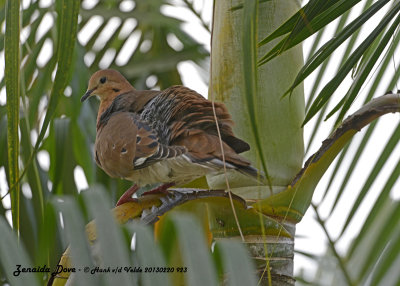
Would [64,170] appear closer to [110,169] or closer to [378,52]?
[110,169]

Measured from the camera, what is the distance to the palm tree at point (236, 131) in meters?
0.43

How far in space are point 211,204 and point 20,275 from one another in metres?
0.34

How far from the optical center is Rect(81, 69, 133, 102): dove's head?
2.97 feet

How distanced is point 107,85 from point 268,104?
0.23 metres

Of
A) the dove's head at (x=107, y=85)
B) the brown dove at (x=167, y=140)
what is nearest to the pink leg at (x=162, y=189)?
the brown dove at (x=167, y=140)

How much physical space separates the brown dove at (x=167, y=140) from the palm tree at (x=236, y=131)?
0.11 feet

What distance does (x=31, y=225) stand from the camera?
1028 millimetres

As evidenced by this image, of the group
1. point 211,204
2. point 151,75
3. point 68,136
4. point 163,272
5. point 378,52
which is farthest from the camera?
point 151,75

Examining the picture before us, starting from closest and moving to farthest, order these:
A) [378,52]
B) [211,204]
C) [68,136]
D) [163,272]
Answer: [163,272] → [378,52] → [211,204] → [68,136]

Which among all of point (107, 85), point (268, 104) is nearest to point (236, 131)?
point (268, 104)

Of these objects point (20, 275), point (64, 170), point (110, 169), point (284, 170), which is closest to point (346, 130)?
point (284, 170)

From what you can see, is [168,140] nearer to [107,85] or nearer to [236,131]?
[236,131]

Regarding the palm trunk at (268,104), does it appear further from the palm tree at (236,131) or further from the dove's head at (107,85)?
the dove's head at (107,85)

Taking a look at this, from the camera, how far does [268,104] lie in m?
0.79
